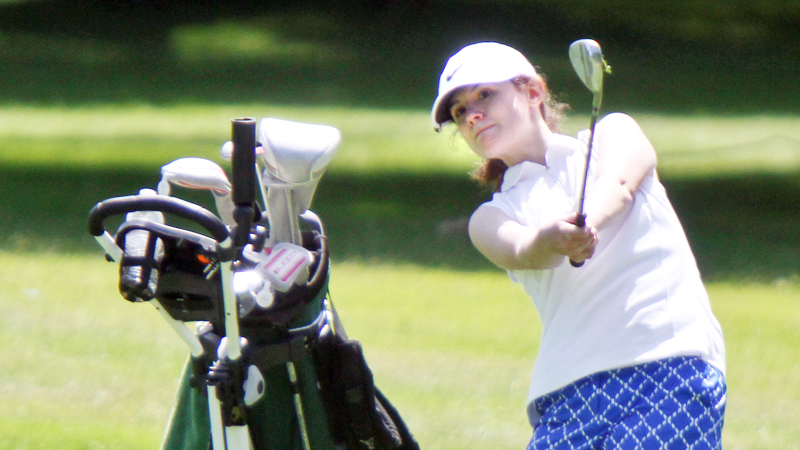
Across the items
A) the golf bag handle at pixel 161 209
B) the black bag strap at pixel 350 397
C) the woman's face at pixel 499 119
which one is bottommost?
the black bag strap at pixel 350 397

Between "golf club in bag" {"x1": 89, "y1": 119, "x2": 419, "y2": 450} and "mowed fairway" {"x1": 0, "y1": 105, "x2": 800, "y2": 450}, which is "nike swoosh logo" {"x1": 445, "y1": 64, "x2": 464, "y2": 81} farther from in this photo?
"mowed fairway" {"x1": 0, "y1": 105, "x2": 800, "y2": 450}

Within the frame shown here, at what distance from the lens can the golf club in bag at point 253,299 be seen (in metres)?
1.69

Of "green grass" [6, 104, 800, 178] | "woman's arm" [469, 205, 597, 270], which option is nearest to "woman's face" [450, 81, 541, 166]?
"woman's arm" [469, 205, 597, 270]

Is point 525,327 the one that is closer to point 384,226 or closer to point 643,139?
point 384,226

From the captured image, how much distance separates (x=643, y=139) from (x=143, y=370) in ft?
8.51

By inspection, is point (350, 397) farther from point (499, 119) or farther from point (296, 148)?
point (499, 119)

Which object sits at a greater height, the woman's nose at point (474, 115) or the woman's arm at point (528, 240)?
the woman's nose at point (474, 115)

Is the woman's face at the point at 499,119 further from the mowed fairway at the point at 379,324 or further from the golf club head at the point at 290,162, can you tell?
the mowed fairway at the point at 379,324

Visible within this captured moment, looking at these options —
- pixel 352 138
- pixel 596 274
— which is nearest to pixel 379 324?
pixel 596 274

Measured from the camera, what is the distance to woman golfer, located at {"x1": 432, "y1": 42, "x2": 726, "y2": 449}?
1.69 metres

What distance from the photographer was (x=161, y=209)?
1.65 metres

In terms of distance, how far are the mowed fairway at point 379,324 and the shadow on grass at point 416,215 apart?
3 centimetres

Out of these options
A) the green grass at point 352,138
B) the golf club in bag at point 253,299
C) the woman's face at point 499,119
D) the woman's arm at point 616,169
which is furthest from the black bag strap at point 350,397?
the green grass at point 352,138

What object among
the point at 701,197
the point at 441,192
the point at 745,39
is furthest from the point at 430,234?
the point at 745,39
